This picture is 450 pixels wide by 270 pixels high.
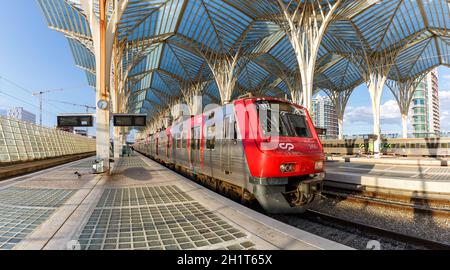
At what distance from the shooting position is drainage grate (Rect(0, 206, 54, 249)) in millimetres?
3457

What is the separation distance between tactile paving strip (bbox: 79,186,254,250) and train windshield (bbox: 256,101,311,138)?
263 centimetres

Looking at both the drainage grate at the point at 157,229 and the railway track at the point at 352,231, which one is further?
the railway track at the point at 352,231

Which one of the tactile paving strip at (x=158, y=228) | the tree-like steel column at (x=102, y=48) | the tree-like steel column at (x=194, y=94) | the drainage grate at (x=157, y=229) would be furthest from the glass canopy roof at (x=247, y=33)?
the drainage grate at (x=157, y=229)

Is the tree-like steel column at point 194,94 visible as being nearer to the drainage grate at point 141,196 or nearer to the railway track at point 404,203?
the drainage grate at point 141,196

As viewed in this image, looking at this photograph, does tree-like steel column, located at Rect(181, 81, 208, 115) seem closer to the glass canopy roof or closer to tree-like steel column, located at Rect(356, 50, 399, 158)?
the glass canopy roof

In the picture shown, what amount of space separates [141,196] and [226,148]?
9.00 feet

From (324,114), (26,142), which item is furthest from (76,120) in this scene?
(324,114)

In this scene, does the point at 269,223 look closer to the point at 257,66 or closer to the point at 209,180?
the point at 209,180

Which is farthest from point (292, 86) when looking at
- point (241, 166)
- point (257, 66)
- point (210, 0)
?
point (241, 166)

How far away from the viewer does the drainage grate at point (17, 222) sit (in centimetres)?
346

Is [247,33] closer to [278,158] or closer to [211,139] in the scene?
[211,139]

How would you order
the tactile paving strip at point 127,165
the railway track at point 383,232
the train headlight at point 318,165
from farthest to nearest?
1. the tactile paving strip at point 127,165
2. the train headlight at point 318,165
3. the railway track at point 383,232
